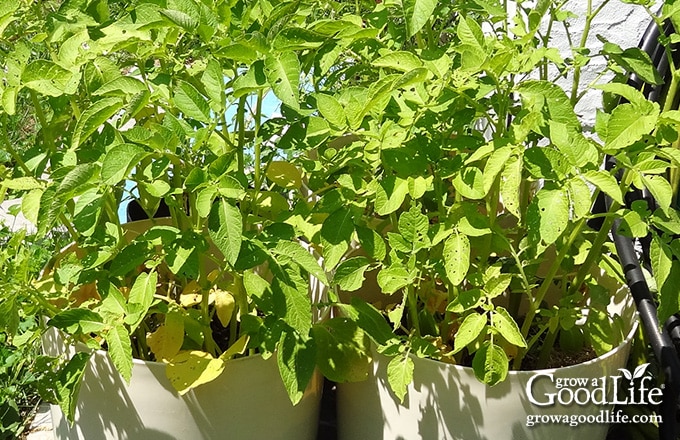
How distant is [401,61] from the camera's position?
1159 mm

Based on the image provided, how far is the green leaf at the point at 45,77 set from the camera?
1.17 meters

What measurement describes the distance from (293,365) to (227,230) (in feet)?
0.90

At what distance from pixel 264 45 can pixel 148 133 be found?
21 centimetres

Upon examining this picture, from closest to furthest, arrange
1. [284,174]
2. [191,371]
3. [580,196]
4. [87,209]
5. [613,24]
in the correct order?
[580,196] → [87,209] → [191,371] → [284,174] → [613,24]

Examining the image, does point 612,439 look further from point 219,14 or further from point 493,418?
point 219,14

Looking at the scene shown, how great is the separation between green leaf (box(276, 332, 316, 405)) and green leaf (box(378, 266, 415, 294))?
0.17 meters

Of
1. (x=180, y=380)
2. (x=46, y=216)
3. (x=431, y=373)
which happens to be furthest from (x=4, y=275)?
(x=431, y=373)

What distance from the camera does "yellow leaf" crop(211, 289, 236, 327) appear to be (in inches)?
54.8

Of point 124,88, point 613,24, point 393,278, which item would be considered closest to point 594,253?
point 393,278

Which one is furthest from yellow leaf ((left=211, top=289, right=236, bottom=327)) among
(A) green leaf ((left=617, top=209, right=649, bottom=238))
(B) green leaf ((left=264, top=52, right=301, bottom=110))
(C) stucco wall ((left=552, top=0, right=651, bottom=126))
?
(C) stucco wall ((left=552, top=0, right=651, bottom=126))

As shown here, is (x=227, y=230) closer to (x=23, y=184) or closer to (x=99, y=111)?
(x=99, y=111)

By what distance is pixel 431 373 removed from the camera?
129 cm

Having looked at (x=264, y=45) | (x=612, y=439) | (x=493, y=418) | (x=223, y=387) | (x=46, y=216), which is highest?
(x=264, y=45)

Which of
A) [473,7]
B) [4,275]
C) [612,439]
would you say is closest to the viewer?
[4,275]
